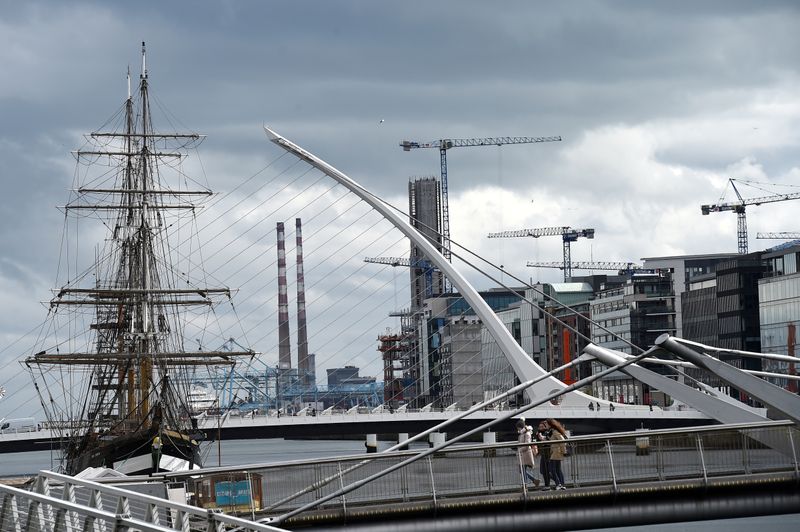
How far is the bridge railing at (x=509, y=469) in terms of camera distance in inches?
957

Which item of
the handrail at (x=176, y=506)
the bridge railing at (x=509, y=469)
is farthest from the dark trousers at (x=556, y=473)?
the handrail at (x=176, y=506)

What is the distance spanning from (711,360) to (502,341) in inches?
2592

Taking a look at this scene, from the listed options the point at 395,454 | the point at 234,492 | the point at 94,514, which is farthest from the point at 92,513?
the point at 234,492

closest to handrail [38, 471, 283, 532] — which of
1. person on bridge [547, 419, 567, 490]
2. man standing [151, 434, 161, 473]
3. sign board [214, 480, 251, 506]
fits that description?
sign board [214, 480, 251, 506]

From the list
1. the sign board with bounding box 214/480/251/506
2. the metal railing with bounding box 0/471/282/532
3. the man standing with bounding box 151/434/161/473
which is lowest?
the man standing with bounding box 151/434/161/473

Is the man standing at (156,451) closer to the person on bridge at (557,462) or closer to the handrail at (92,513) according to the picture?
the person on bridge at (557,462)

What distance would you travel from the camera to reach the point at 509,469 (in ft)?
82.1

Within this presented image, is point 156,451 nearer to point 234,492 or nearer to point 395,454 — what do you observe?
point 234,492

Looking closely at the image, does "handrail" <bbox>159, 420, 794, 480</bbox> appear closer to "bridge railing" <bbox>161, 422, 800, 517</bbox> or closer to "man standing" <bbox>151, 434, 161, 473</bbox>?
"bridge railing" <bbox>161, 422, 800, 517</bbox>

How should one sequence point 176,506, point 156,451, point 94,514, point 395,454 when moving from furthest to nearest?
point 156,451 < point 395,454 < point 176,506 < point 94,514

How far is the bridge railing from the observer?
957 inches

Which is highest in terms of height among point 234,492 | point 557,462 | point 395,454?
point 395,454

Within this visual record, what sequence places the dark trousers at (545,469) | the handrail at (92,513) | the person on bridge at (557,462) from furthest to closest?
the dark trousers at (545,469) < the person on bridge at (557,462) < the handrail at (92,513)

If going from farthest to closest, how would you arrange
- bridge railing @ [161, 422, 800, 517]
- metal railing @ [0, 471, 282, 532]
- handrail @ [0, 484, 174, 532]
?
bridge railing @ [161, 422, 800, 517] → metal railing @ [0, 471, 282, 532] → handrail @ [0, 484, 174, 532]
